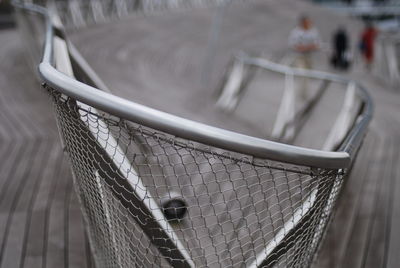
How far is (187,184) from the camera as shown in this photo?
1.48 m

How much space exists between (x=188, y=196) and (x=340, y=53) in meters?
10.5

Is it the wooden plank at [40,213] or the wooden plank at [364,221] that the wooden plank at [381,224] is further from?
the wooden plank at [40,213]

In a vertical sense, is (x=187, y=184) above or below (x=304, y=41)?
above

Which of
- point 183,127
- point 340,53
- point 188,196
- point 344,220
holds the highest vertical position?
point 183,127

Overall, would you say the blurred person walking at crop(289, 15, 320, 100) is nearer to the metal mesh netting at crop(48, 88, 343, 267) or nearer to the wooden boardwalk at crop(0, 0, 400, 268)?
the wooden boardwalk at crop(0, 0, 400, 268)

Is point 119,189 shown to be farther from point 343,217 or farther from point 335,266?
point 343,217

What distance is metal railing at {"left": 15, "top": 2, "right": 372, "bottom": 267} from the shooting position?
51.2 inches

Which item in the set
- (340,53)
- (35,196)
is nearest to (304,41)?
(340,53)

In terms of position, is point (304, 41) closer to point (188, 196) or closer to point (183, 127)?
point (188, 196)

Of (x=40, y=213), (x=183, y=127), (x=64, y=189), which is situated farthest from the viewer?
(x=64, y=189)

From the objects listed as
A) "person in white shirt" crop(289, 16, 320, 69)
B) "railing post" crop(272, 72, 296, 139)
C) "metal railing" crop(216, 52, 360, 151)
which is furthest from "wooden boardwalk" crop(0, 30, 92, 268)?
"person in white shirt" crop(289, 16, 320, 69)

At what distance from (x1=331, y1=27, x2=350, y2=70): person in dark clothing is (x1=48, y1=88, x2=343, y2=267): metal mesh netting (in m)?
10.0

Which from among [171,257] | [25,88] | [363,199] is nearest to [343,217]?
[363,199]

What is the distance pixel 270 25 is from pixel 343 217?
631 inches
